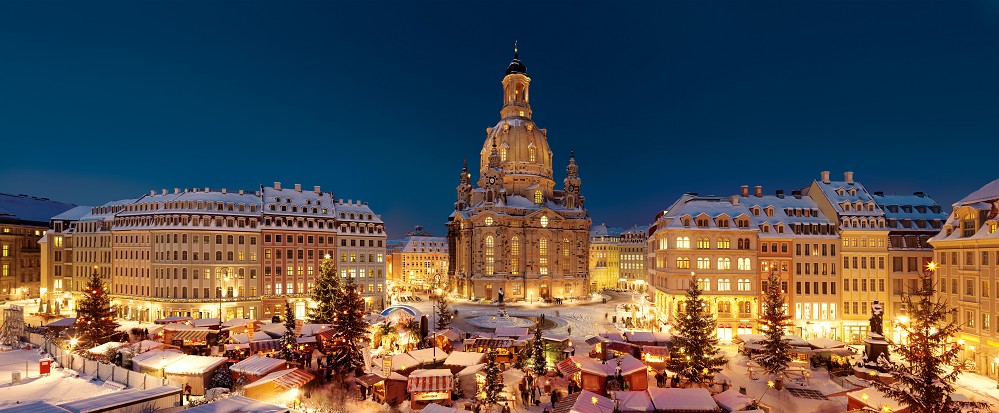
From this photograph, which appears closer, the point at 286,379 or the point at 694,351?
the point at 286,379

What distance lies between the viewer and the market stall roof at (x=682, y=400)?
2859cm

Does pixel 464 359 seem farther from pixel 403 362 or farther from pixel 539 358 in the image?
pixel 539 358

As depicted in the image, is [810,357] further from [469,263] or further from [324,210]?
[469,263]

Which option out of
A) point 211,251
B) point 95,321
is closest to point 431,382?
point 95,321

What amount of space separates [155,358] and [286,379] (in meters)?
11.2

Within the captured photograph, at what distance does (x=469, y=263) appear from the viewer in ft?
345

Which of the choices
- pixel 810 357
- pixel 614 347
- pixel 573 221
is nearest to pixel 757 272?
pixel 810 357

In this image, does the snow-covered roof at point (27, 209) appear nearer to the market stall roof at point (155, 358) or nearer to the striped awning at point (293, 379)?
the market stall roof at point (155, 358)

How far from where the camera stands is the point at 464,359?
39625 millimetres

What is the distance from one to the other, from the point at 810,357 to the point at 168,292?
229ft

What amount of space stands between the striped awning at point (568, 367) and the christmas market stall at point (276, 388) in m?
17.8

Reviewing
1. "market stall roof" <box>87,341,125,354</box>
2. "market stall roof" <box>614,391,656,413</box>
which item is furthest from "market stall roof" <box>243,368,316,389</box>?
"market stall roof" <box>614,391,656,413</box>

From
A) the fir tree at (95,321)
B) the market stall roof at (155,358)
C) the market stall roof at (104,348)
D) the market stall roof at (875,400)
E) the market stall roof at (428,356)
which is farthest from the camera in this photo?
the fir tree at (95,321)

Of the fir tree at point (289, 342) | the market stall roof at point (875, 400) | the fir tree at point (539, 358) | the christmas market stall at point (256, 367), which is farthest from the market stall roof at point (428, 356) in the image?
the market stall roof at point (875, 400)
